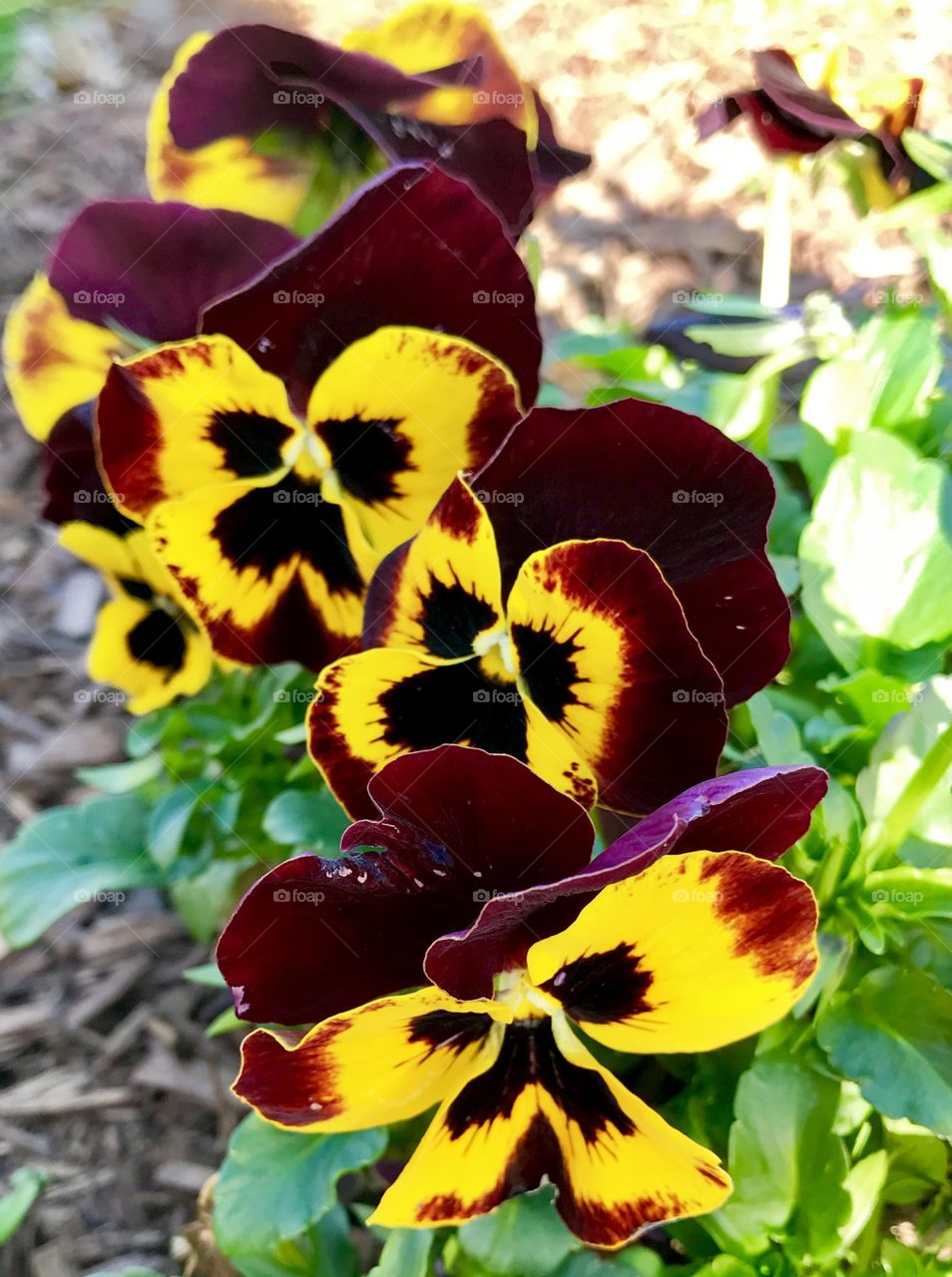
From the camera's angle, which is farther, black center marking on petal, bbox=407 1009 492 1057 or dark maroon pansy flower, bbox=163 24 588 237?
dark maroon pansy flower, bbox=163 24 588 237

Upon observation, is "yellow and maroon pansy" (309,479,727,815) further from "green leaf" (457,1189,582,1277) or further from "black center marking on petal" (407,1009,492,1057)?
"green leaf" (457,1189,582,1277)

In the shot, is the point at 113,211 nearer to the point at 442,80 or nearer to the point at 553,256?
the point at 442,80

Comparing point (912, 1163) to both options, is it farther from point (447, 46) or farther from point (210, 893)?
point (447, 46)

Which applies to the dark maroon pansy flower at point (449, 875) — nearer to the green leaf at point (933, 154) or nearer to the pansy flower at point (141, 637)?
the pansy flower at point (141, 637)

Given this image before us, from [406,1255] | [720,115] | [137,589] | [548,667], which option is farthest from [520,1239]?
[720,115]

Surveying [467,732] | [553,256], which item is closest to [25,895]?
[467,732]

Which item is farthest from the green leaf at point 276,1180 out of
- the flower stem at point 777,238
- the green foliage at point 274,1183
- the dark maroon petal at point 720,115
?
the dark maroon petal at point 720,115

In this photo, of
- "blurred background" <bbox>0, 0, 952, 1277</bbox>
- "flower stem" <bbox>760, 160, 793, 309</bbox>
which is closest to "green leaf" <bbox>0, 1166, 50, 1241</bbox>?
"blurred background" <bbox>0, 0, 952, 1277</bbox>
